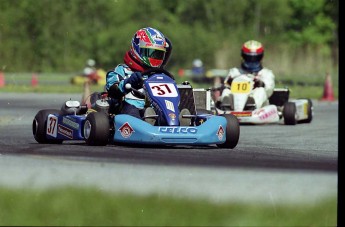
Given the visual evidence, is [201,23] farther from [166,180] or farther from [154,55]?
[166,180]

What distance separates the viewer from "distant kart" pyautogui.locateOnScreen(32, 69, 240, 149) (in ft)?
33.0

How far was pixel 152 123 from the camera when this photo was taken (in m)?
10.6

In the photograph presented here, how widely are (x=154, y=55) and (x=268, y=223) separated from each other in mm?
5277

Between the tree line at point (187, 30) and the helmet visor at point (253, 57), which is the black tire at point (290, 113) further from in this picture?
the tree line at point (187, 30)

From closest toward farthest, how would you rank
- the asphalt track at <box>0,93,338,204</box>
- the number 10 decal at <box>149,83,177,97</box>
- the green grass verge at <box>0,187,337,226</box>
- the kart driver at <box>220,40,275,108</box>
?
the green grass verge at <box>0,187,337,226</box> < the asphalt track at <box>0,93,338,204</box> < the number 10 decal at <box>149,83,177,97</box> < the kart driver at <box>220,40,275,108</box>

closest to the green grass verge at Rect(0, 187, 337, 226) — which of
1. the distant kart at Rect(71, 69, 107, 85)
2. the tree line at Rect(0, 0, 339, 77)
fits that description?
the tree line at Rect(0, 0, 339, 77)

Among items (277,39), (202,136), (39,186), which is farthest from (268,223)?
(277,39)

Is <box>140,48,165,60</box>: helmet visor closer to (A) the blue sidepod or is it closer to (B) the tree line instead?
(A) the blue sidepod

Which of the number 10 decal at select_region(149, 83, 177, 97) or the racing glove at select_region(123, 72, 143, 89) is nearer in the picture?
the number 10 decal at select_region(149, 83, 177, 97)

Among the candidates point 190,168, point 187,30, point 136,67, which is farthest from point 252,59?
point 187,30

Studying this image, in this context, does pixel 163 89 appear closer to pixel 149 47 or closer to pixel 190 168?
pixel 149 47

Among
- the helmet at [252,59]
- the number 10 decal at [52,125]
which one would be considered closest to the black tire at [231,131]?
the number 10 decal at [52,125]

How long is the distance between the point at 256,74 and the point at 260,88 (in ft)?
2.17

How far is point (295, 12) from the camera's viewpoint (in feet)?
155
